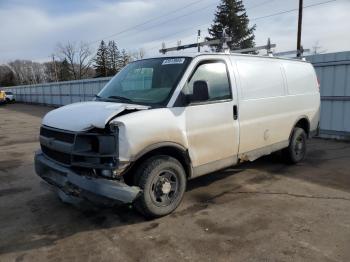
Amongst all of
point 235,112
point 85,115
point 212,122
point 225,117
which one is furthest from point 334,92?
point 85,115

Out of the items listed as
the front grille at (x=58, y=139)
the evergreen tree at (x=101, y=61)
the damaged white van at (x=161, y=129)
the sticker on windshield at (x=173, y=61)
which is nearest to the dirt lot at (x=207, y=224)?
the damaged white van at (x=161, y=129)

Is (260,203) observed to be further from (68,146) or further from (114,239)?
(68,146)

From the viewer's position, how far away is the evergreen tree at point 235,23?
158ft

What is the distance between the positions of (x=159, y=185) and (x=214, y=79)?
5.68 feet

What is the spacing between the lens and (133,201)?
4.23 m

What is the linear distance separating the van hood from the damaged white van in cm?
2

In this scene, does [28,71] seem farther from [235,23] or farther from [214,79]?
[214,79]

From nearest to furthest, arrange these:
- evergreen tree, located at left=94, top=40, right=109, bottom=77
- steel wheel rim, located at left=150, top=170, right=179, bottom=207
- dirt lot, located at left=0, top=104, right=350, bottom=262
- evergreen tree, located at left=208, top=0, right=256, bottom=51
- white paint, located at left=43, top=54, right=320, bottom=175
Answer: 1. dirt lot, located at left=0, top=104, right=350, bottom=262
2. white paint, located at left=43, top=54, right=320, bottom=175
3. steel wheel rim, located at left=150, top=170, right=179, bottom=207
4. evergreen tree, located at left=208, top=0, right=256, bottom=51
5. evergreen tree, located at left=94, top=40, right=109, bottom=77

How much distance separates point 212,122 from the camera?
16.3 feet

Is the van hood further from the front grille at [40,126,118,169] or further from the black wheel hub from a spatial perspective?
the black wheel hub

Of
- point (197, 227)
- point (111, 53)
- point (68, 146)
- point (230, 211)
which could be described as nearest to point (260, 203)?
point (230, 211)

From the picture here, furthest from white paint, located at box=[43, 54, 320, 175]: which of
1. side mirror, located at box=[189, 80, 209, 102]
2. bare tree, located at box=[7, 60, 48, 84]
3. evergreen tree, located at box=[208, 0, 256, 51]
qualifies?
bare tree, located at box=[7, 60, 48, 84]

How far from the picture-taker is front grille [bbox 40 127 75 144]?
4.25 m

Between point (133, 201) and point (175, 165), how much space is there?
0.72 m
